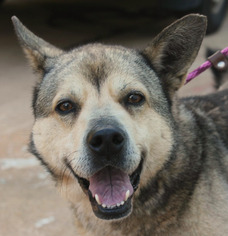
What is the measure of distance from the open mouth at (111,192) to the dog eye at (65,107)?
0.49m

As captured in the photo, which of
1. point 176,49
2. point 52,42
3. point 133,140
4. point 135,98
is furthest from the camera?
point 52,42

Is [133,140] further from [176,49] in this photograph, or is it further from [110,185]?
[176,49]

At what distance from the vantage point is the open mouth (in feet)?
8.72

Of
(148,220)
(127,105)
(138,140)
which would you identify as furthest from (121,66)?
(148,220)

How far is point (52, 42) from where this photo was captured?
8.88 meters

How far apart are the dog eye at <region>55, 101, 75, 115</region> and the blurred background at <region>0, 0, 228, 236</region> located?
1322 mm

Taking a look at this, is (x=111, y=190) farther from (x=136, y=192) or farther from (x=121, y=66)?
(x=121, y=66)

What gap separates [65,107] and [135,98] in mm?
479

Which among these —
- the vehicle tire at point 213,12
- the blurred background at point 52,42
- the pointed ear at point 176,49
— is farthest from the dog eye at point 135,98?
the vehicle tire at point 213,12

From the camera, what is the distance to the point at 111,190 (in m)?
2.69

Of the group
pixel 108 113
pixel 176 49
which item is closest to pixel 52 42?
pixel 176 49

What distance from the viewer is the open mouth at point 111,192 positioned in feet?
8.72

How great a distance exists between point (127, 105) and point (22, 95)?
416 centimetres

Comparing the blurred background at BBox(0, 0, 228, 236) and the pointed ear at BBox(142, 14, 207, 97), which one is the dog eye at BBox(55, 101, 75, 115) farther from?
the blurred background at BBox(0, 0, 228, 236)
